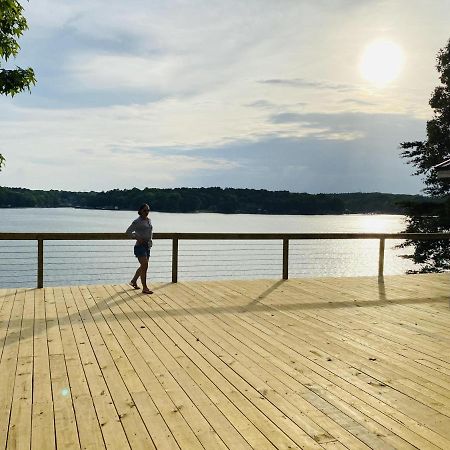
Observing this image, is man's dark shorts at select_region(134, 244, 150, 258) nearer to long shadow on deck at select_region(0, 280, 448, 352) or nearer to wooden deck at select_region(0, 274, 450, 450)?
long shadow on deck at select_region(0, 280, 448, 352)

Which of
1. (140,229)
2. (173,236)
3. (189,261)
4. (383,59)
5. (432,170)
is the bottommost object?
(189,261)

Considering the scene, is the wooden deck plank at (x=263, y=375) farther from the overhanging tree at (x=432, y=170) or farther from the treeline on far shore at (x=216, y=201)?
the treeline on far shore at (x=216, y=201)

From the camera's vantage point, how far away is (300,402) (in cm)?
399

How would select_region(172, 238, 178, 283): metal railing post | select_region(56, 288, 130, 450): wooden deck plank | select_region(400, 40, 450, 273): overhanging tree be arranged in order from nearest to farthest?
select_region(56, 288, 130, 450): wooden deck plank < select_region(172, 238, 178, 283): metal railing post < select_region(400, 40, 450, 273): overhanging tree

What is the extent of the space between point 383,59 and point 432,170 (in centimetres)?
1309

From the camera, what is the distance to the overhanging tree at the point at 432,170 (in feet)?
81.9

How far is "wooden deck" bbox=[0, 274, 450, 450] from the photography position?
344 cm

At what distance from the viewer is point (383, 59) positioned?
13422mm

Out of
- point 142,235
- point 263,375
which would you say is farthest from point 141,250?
point 263,375

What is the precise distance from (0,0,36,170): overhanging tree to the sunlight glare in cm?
882

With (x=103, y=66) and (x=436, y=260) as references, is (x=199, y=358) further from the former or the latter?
(x=436, y=260)

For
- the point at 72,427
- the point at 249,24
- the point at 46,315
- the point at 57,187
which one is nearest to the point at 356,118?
the point at 249,24

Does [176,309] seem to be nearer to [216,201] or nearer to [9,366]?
[9,366]

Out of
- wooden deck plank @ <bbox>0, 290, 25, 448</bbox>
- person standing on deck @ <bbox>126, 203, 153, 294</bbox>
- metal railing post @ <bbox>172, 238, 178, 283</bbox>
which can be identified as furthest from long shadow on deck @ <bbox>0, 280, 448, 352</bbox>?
person standing on deck @ <bbox>126, 203, 153, 294</bbox>
